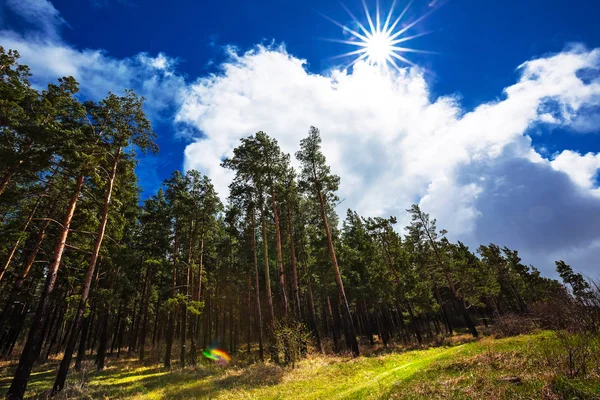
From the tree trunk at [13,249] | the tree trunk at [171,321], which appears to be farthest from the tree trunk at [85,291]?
the tree trunk at [171,321]

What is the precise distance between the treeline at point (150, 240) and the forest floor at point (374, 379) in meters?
2.24

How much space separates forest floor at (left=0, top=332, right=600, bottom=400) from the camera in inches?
248

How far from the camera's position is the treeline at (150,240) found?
552 inches

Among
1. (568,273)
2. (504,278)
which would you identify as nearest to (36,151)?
(504,278)

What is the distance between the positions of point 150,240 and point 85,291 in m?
12.9

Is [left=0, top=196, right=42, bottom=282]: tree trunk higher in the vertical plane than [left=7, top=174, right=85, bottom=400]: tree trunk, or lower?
higher

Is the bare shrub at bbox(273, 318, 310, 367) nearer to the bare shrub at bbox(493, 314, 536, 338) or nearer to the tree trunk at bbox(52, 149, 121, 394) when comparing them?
the tree trunk at bbox(52, 149, 121, 394)

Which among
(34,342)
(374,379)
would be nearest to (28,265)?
(34,342)

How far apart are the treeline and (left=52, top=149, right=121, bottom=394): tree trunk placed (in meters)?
0.08

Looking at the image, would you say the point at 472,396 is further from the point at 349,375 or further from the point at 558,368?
the point at 349,375

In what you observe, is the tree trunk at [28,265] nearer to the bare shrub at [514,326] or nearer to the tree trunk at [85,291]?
the tree trunk at [85,291]

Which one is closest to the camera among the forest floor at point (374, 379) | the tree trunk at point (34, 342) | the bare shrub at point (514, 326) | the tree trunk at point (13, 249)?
the forest floor at point (374, 379)

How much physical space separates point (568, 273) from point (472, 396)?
65.8m

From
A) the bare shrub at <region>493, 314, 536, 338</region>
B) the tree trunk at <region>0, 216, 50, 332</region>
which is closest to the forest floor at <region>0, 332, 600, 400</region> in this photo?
the tree trunk at <region>0, 216, 50, 332</region>
